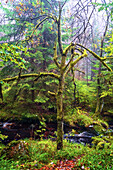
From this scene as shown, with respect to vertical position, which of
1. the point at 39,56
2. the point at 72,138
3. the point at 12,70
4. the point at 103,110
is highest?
the point at 39,56

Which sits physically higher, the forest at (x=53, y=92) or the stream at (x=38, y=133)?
the forest at (x=53, y=92)

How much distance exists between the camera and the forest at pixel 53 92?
370 cm

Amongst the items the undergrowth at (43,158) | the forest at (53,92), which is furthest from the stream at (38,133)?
the undergrowth at (43,158)

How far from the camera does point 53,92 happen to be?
872 cm

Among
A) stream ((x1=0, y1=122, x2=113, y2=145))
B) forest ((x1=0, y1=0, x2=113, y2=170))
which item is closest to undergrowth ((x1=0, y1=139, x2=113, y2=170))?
forest ((x1=0, y1=0, x2=113, y2=170))

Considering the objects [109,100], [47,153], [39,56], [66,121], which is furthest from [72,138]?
[39,56]

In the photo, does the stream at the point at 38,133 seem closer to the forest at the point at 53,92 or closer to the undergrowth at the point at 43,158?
the forest at the point at 53,92

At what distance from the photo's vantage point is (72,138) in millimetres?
7312

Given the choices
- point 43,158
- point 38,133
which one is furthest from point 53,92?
point 43,158

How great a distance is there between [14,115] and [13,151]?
476 cm

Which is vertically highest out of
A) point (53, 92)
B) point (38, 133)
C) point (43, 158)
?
point (53, 92)

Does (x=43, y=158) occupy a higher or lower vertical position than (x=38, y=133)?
higher

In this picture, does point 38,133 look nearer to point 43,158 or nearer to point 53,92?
point 53,92

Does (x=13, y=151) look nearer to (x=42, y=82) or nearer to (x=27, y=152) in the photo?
(x=27, y=152)
